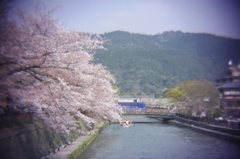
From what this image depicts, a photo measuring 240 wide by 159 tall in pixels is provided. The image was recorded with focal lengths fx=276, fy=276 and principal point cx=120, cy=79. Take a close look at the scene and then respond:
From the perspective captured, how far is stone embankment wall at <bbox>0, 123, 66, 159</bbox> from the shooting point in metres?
9.30

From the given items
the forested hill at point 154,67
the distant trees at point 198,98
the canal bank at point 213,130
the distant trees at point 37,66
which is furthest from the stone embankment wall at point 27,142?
the forested hill at point 154,67

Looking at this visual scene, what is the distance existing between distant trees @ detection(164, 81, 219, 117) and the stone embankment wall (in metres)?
22.9

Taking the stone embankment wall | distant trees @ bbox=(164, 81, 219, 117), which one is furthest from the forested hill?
the stone embankment wall

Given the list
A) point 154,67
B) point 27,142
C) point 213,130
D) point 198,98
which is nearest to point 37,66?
point 27,142

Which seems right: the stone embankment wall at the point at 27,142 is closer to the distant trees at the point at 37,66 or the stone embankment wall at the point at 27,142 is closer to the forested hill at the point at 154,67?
the distant trees at the point at 37,66

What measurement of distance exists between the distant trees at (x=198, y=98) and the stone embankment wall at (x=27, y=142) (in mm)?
22921

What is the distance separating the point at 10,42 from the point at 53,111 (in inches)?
122

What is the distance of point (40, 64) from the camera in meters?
8.48

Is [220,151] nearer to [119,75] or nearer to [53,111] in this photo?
[53,111]

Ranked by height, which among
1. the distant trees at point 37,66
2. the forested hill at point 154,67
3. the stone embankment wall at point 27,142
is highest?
A: the forested hill at point 154,67

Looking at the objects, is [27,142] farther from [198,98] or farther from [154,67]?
[154,67]

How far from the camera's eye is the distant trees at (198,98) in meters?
33.2

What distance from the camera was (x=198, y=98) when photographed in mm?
35938

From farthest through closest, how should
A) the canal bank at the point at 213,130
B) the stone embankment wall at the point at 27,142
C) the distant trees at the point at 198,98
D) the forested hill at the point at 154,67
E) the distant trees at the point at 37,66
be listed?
the forested hill at the point at 154,67, the distant trees at the point at 198,98, the canal bank at the point at 213,130, the stone embankment wall at the point at 27,142, the distant trees at the point at 37,66
